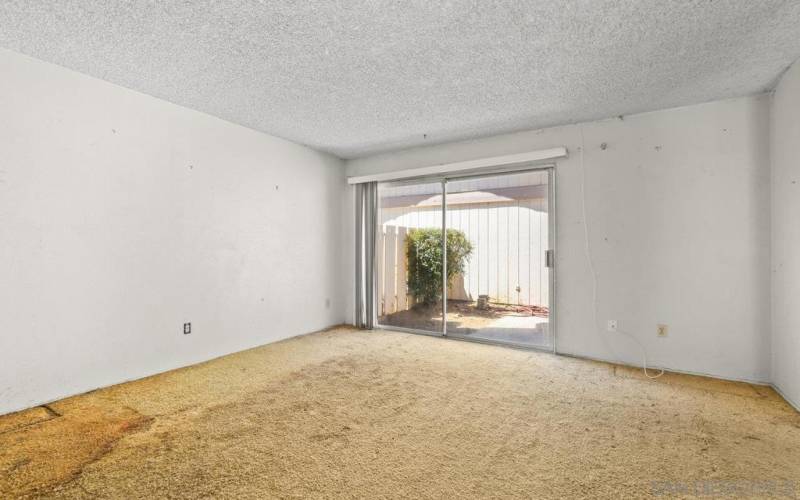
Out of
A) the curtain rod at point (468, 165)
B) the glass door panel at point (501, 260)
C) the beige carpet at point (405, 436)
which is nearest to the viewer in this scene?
the beige carpet at point (405, 436)

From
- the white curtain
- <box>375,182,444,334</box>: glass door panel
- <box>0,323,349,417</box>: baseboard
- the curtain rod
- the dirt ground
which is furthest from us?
the white curtain

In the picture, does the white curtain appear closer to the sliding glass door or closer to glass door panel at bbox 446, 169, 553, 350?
the sliding glass door

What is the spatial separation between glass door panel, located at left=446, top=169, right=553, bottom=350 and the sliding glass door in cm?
1

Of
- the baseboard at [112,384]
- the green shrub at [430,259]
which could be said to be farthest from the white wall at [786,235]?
the baseboard at [112,384]

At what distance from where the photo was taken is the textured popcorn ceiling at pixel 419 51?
1.98m

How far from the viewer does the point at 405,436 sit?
2.17m

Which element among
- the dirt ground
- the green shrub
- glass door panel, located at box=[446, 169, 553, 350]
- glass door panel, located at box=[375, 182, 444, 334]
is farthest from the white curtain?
glass door panel, located at box=[446, 169, 553, 350]

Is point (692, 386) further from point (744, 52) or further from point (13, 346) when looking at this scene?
point (13, 346)

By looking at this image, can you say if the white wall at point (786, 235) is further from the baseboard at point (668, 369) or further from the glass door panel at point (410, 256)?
the glass door panel at point (410, 256)

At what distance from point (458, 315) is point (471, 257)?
751 mm

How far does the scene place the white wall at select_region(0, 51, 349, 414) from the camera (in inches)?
98.0

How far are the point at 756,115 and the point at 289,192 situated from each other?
453cm

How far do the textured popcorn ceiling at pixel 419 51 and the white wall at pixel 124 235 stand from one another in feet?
0.98

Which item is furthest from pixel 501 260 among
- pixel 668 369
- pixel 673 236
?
pixel 668 369
